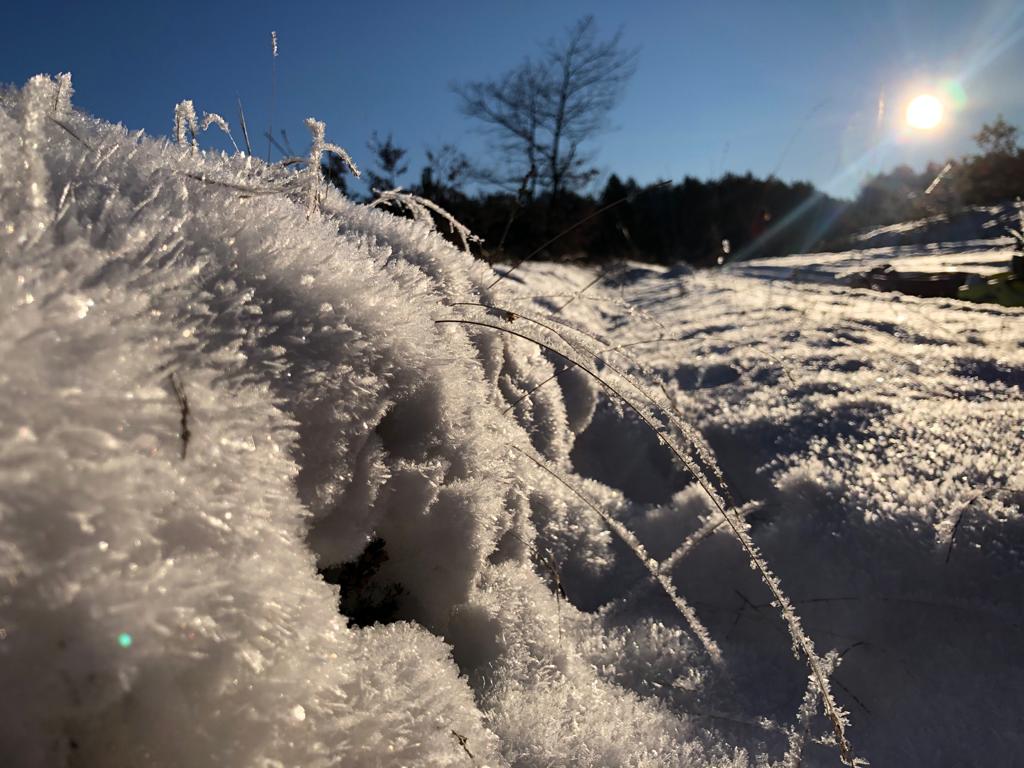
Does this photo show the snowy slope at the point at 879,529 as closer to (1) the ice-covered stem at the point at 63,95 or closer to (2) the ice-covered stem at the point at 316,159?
(2) the ice-covered stem at the point at 316,159

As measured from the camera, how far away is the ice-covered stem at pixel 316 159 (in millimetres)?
989

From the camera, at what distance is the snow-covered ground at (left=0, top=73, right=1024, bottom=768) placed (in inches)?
16.0

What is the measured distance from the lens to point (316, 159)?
1.08m

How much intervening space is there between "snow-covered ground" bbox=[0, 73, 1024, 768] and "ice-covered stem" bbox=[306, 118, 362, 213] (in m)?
0.03

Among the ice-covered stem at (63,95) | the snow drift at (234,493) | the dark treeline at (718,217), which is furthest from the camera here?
the dark treeline at (718,217)

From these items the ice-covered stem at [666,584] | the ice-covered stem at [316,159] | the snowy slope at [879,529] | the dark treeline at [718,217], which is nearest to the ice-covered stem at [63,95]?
the ice-covered stem at [316,159]

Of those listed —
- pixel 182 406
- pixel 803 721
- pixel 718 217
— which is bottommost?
pixel 803 721

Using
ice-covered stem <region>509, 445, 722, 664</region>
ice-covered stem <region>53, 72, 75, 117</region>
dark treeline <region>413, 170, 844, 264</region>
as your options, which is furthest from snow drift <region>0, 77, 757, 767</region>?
dark treeline <region>413, 170, 844, 264</region>

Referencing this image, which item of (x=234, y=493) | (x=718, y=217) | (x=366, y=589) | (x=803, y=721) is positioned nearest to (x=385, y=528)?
(x=366, y=589)

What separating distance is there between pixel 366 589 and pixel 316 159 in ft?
2.17

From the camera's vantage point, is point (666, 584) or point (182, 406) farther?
point (666, 584)

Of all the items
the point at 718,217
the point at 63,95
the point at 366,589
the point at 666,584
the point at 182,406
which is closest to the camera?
the point at 182,406

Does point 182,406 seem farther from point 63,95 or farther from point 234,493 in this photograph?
point 63,95

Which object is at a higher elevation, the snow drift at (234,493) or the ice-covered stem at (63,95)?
the ice-covered stem at (63,95)
